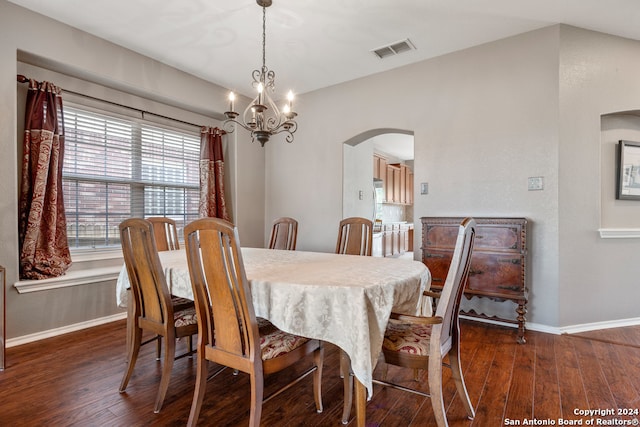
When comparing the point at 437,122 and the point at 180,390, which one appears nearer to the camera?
the point at 180,390

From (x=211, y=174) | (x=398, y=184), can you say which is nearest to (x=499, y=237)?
(x=211, y=174)

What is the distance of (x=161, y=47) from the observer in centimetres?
334

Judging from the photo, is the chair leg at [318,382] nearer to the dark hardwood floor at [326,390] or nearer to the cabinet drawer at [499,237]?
the dark hardwood floor at [326,390]

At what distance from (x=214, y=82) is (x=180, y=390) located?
11.8ft

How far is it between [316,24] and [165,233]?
2366 millimetres

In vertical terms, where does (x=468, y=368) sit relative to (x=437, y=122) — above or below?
below

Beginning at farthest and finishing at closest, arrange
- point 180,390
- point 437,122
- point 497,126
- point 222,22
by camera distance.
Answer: point 437,122, point 497,126, point 222,22, point 180,390

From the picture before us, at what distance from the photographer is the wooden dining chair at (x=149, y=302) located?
5.84ft

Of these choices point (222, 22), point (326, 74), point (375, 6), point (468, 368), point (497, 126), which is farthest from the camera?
point (326, 74)

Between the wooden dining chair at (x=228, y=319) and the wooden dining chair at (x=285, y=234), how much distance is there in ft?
5.49

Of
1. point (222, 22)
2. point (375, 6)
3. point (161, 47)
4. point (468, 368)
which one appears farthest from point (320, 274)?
point (161, 47)

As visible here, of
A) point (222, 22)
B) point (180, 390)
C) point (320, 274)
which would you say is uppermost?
point (222, 22)

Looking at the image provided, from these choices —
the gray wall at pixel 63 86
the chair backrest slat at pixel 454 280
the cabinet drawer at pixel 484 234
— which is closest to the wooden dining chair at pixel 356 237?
the cabinet drawer at pixel 484 234

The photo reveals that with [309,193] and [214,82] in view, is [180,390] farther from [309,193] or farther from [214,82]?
[214,82]
